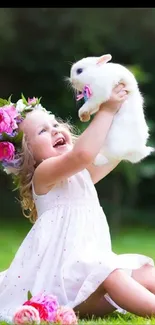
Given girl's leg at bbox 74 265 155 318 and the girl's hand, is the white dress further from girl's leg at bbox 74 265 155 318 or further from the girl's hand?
the girl's hand

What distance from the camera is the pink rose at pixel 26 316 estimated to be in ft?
6.49

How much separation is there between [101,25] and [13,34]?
1.00 metres

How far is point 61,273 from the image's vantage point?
7.37 feet

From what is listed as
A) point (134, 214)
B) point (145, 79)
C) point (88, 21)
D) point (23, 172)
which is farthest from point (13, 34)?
point (23, 172)

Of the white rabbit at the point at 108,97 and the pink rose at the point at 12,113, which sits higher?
the pink rose at the point at 12,113

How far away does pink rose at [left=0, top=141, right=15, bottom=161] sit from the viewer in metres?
2.43

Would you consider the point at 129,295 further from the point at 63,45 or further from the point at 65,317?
the point at 63,45

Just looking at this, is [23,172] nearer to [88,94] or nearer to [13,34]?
[88,94]

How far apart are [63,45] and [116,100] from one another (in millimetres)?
6237

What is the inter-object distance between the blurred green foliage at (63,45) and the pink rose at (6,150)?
5712mm

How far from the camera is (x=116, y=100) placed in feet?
7.30

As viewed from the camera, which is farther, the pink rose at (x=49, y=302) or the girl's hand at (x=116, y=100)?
the girl's hand at (x=116, y=100)

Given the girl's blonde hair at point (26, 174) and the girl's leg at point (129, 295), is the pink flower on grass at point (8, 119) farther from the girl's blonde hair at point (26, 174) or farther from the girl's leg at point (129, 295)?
the girl's leg at point (129, 295)

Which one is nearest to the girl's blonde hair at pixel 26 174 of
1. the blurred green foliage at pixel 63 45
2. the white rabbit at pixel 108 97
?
the white rabbit at pixel 108 97
